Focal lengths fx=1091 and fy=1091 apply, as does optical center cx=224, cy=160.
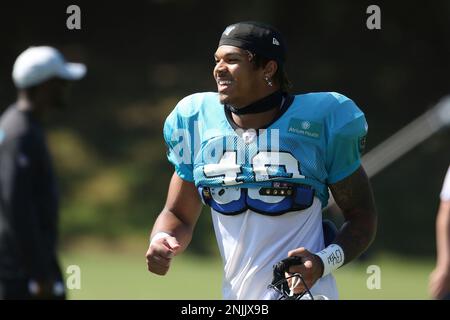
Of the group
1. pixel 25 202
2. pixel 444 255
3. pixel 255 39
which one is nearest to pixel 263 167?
pixel 255 39

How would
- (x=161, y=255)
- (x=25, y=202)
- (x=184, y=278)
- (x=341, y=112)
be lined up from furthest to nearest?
(x=184, y=278) < (x=25, y=202) < (x=341, y=112) < (x=161, y=255)

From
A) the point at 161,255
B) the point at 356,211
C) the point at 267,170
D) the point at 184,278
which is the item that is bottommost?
the point at 184,278

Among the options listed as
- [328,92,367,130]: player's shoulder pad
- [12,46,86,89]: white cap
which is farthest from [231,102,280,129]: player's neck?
[12,46,86,89]: white cap

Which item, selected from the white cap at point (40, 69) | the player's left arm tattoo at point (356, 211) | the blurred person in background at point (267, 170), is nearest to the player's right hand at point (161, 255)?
the blurred person in background at point (267, 170)

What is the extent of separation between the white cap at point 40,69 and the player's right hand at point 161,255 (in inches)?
77.3

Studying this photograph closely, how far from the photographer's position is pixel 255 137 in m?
4.44

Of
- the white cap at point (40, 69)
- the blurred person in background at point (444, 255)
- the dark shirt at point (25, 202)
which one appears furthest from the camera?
the white cap at point (40, 69)

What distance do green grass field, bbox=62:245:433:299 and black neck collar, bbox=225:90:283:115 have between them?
618 cm

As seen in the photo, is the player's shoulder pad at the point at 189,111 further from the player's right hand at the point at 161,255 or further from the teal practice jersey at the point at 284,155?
the player's right hand at the point at 161,255

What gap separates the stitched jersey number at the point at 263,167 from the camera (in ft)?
14.3

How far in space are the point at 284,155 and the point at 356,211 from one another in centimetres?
38

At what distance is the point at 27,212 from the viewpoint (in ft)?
18.4

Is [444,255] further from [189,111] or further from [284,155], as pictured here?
[189,111]

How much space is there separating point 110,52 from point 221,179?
50.7ft
